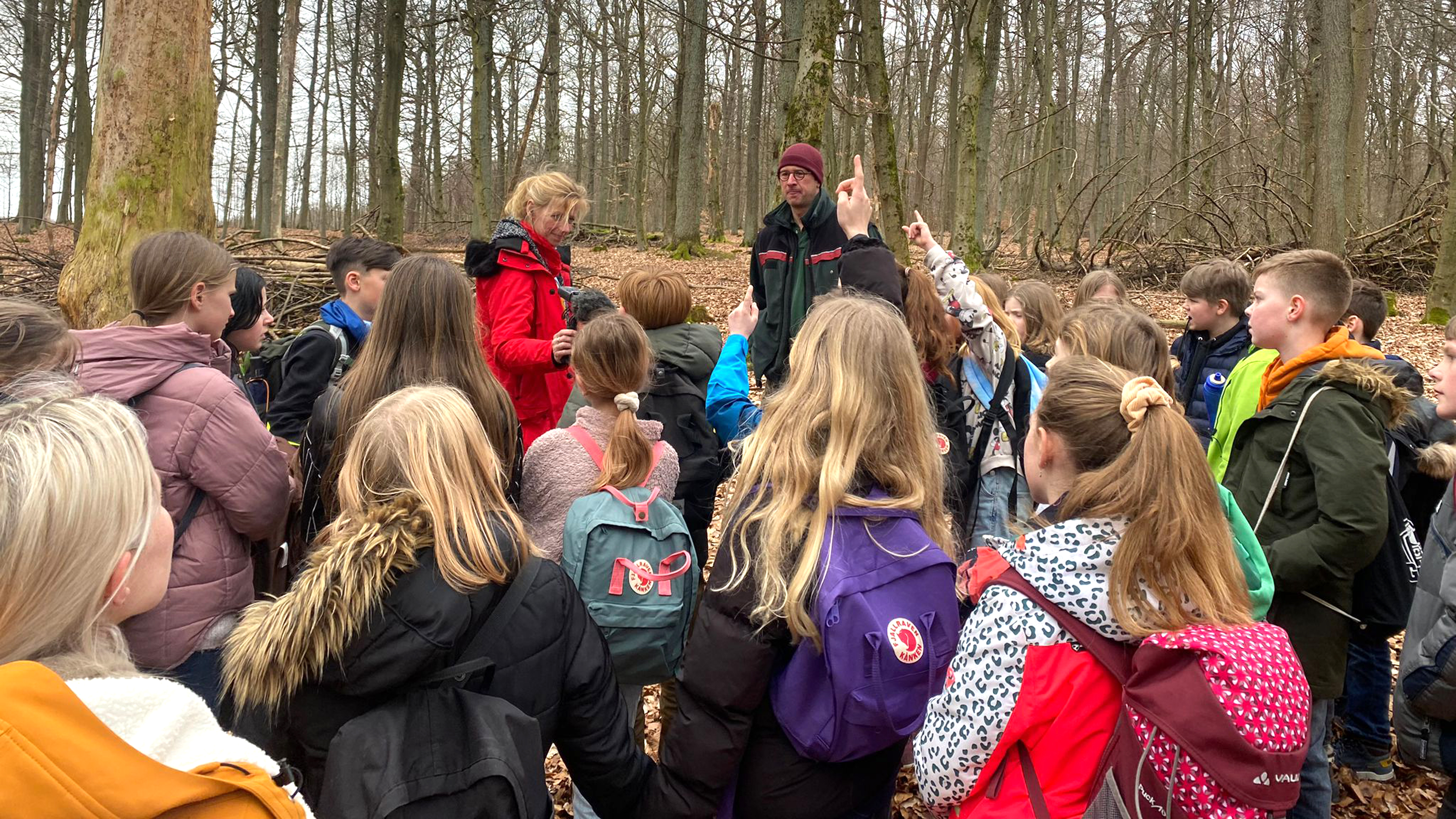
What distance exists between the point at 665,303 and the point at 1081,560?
2.26 metres

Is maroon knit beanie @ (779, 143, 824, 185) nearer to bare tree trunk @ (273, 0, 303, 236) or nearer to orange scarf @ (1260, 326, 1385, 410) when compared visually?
orange scarf @ (1260, 326, 1385, 410)

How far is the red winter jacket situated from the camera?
4078mm

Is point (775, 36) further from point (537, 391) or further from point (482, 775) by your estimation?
point (482, 775)

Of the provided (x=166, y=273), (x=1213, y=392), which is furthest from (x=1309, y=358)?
(x=166, y=273)

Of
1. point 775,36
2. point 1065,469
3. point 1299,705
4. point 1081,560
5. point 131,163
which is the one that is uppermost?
point 775,36

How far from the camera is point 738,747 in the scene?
2.10 m

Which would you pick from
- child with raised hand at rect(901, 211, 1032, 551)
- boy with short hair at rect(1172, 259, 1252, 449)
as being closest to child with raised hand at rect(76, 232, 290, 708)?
child with raised hand at rect(901, 211, 1032, 551)

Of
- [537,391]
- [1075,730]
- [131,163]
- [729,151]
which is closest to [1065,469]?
[1075,730]

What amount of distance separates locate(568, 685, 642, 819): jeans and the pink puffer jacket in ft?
3.96

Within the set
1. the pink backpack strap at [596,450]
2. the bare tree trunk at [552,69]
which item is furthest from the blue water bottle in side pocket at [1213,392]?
the bare tree trunk at [552,69]

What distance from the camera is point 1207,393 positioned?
186 inches

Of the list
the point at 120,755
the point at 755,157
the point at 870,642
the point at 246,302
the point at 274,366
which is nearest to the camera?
the point at 120,755

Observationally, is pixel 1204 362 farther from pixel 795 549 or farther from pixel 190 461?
pixel 190 461

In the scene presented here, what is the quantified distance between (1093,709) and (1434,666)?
1246mm
